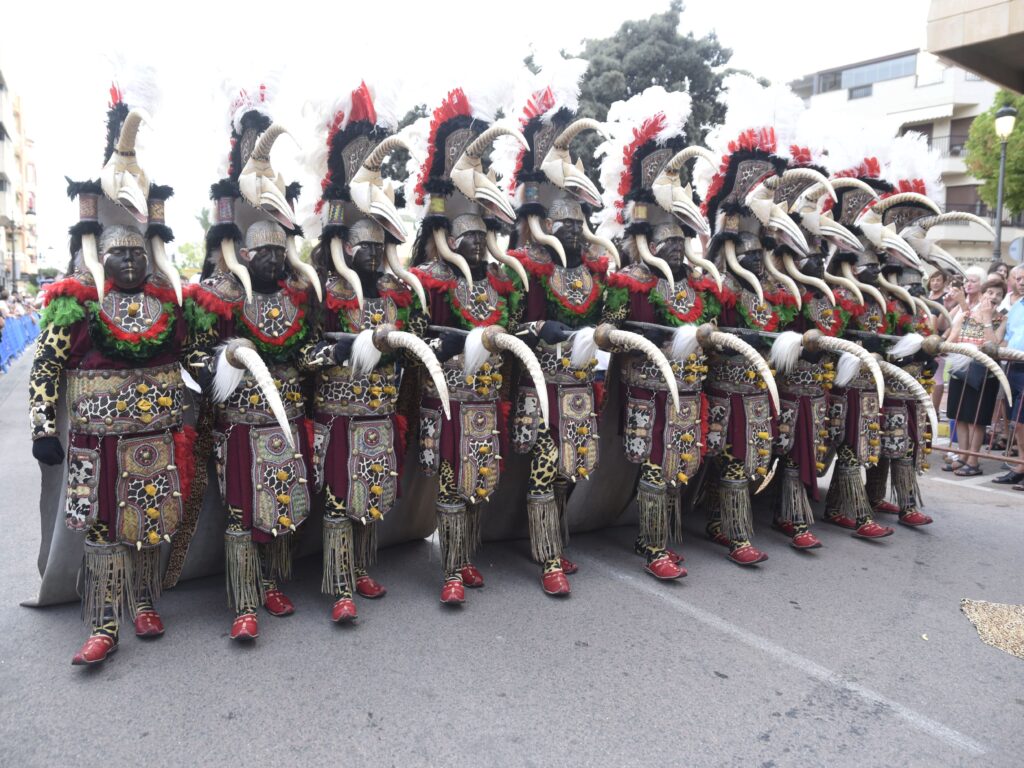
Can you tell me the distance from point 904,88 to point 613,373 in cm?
2717

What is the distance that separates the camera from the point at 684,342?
3568 mm

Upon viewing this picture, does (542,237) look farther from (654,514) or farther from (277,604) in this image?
(277,604)

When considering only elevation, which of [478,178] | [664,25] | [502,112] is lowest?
[478,178]

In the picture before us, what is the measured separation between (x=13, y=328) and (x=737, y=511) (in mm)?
16198

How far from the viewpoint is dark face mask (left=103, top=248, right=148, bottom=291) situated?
2.72 meters

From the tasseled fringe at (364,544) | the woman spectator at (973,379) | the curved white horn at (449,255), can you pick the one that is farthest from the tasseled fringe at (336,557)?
the woman spectator at (973,379)

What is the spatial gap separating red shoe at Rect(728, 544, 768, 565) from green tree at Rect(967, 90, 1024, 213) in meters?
15.1

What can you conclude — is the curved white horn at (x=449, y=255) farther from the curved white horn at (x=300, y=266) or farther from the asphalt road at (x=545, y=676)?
the asphalt road at (x=545, y=676)

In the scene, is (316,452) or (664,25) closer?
(316,452)

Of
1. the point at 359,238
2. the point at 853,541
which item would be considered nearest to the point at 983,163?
the point at 853,541

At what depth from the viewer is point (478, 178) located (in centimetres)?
340

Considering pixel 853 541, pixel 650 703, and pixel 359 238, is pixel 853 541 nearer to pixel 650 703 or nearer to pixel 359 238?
pixel 650 703

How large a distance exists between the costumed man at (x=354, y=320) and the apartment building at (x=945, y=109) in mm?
24739

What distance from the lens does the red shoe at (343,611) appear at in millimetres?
3170
